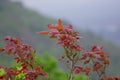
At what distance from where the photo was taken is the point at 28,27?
343ft

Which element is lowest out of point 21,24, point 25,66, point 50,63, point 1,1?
point 21,24

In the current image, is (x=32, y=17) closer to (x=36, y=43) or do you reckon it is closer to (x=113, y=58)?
(x=36, y=43)

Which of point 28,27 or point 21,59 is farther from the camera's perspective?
point 28,27

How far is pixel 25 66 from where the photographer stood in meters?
2.81

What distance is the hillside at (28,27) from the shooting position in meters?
93.6

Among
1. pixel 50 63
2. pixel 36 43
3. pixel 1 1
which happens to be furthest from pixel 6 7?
pixel 50 63

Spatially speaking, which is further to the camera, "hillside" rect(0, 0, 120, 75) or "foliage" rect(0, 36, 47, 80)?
"hillside" rect(0, 0, 120, 75)

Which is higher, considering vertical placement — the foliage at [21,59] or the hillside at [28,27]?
the foliage at [21,59]

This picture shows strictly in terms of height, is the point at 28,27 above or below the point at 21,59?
below

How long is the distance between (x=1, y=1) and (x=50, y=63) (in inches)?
3623

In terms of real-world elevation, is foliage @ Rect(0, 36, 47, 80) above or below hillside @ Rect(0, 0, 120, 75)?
above

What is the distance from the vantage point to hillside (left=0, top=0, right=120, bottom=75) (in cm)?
9356

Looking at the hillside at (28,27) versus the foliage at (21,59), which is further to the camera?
the hillside at (28,27)

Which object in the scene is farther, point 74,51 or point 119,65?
point 119,65
